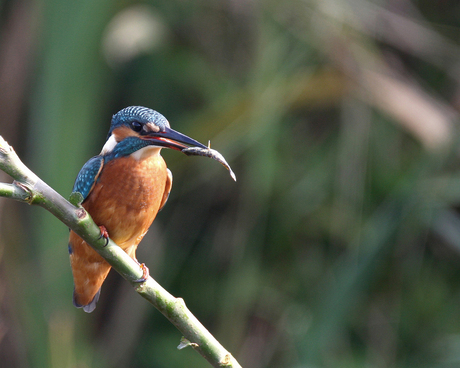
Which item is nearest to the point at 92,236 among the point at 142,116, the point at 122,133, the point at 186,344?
the point at 186,344

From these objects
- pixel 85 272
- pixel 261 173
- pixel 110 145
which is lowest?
pixel 85 272

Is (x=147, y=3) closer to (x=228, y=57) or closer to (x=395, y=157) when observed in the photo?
(x=228, y=57)

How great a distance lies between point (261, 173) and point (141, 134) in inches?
60.3

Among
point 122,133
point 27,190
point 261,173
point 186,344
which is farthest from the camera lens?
point 261,173

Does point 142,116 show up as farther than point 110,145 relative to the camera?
No

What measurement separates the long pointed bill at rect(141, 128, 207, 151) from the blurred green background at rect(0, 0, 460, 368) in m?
1.12

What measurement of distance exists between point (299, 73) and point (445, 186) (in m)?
1.00

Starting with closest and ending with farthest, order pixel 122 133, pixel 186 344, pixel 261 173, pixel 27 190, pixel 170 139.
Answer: pixel 27 190, pixel 186 344, pixel 170 139, pixel 122 133, pixel 261 173

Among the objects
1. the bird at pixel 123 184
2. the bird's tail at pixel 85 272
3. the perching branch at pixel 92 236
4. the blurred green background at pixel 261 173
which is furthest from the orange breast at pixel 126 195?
the blurred green background at pixel 261 173

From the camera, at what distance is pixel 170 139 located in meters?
1.25

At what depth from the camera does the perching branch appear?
2.99 ft

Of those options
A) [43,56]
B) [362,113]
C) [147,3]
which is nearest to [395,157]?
[362,113]

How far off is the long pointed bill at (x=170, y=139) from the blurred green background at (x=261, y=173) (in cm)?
112

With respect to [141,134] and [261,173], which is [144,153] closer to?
[141,134]
